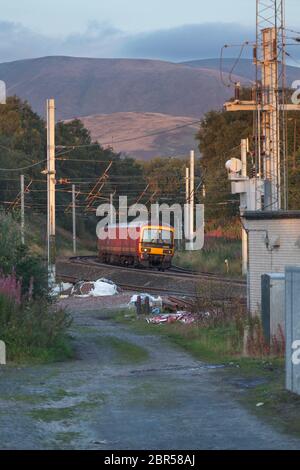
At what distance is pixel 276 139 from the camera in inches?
1102

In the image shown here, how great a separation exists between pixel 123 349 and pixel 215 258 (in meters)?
37.8

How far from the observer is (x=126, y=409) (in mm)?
10750

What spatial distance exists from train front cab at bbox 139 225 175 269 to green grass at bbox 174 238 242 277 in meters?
2.00

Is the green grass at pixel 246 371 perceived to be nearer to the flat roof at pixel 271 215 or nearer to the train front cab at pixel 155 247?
the flat roof at pixel 271 215

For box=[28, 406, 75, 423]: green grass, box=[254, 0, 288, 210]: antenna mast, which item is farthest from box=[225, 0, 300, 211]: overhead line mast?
box=[28, 406, 75, 423]: green grass

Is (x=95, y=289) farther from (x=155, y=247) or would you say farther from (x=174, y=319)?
(x=155, y=247)

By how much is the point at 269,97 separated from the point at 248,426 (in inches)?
786

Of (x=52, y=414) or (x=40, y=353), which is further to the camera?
(x=40, y=353)

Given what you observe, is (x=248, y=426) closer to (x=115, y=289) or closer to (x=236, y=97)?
(x=236, y=97)


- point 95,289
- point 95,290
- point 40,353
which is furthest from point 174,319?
point 95,289

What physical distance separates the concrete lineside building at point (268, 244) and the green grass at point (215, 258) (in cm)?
2728

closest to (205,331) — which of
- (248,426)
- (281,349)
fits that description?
(281,349)

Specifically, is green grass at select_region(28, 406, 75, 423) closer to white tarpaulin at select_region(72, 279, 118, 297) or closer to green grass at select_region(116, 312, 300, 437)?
green grass at select_region(116, 312, 300, 437)

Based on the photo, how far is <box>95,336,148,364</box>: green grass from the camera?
17.3 metres
